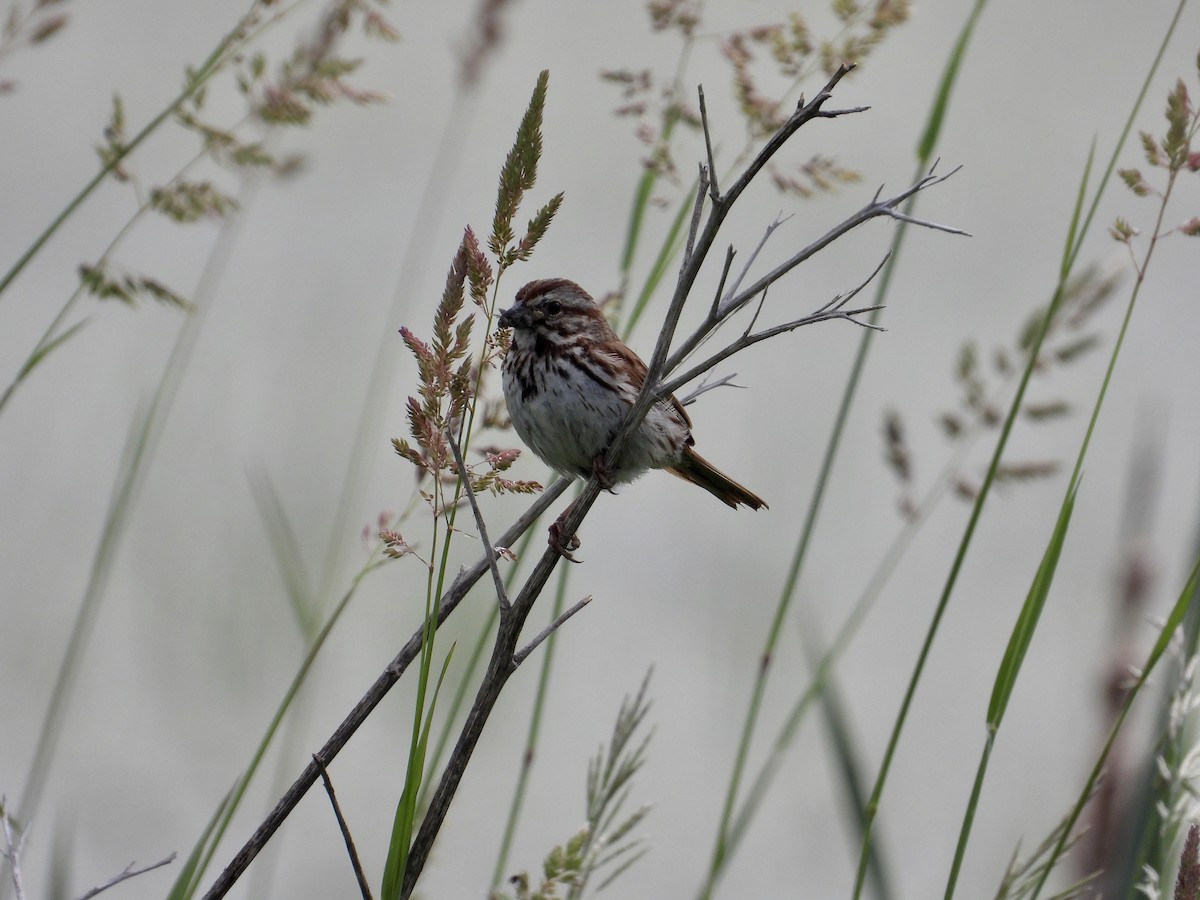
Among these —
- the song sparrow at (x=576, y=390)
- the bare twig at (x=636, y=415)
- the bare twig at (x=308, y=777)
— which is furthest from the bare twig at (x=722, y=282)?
the song sparrow at (x=576, y=390)

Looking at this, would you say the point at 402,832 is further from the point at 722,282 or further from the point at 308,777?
the point at 722,282

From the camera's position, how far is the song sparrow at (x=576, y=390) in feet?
9.11

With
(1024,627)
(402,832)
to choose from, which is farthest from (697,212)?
(402,832)

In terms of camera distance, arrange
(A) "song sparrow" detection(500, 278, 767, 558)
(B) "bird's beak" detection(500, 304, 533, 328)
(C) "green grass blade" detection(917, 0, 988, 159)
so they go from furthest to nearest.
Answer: (B) "bird's beak" detection(500, 304, 533, 328), (A) "song sparrow" detection(500, 278, 767, 558), (C) "green grass blade" detection(917, 0, 988, 159)

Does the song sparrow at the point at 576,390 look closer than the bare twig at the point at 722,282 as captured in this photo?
No

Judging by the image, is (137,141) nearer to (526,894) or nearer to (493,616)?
(493,616)

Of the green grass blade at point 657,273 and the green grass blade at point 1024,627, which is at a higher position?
the green grass blade at point 657,273

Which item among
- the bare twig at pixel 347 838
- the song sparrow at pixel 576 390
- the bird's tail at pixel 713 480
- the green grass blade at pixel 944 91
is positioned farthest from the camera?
the bird's tail at pixel 713 480

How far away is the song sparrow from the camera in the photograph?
2775 millimetres

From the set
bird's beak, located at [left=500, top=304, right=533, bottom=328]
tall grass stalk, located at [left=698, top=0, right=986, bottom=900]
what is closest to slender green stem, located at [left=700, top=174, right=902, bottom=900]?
tall grass stalk, located at [left=698, top=0, right=986, bottom=900]

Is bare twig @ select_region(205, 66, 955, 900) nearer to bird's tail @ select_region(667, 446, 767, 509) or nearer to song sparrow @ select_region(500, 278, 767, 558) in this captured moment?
song sparrow @ select_region(500, 278, 767, 558)

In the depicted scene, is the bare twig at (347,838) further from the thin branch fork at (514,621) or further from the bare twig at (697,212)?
the bare twig at (697,212)

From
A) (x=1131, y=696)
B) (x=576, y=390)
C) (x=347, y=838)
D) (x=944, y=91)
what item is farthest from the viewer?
(x=576, y=390)

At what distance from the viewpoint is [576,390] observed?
282 cm
